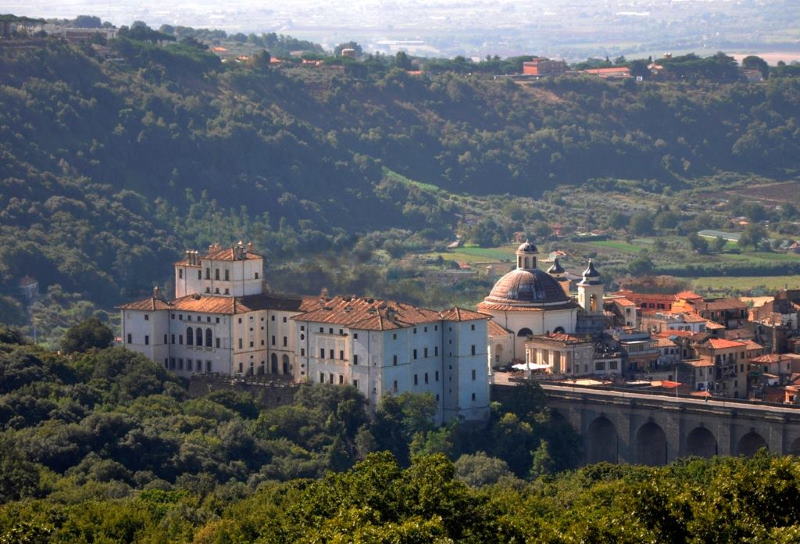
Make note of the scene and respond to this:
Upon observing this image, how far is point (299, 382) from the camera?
11588 centimetres

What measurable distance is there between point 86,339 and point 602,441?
22.0 m

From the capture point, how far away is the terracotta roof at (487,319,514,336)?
12519cm

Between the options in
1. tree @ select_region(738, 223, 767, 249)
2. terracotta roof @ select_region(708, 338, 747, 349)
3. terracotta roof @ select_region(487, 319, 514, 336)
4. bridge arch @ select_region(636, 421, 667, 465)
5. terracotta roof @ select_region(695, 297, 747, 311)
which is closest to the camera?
bridge arch @ select_region(636, 421, 667, 465)

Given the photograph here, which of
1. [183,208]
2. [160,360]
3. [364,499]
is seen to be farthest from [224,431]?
[183,208]

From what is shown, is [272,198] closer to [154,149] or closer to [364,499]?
[154,149]

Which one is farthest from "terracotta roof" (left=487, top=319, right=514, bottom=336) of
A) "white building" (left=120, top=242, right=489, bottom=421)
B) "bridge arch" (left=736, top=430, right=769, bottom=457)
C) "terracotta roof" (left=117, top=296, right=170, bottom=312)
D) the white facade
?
"bridge arch" (left=736, top=430, right=769, bottom=457)

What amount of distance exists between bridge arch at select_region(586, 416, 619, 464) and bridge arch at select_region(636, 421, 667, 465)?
96cm

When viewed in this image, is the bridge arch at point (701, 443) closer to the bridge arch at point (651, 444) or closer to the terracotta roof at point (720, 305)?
the bridge arch at point (651, 444)

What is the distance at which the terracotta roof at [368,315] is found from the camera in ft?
373

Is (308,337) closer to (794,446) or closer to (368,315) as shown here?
(368,315)

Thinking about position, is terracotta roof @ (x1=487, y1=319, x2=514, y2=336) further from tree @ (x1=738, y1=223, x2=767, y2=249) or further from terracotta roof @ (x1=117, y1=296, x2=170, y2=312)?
tree @ (x1=738, y1=223, x2=767, y2=249)

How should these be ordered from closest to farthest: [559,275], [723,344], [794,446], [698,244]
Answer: [794,446] < [723,344] < [559,275] < [698,244]

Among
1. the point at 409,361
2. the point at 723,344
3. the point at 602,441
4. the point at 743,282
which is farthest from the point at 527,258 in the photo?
the point at 743,282

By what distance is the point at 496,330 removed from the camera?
125 m
